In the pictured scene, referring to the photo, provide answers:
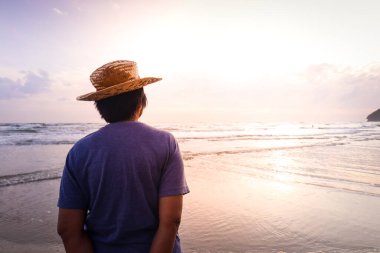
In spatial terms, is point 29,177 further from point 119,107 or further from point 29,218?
point 119,107

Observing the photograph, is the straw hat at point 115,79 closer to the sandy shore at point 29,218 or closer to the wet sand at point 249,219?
the wet sand at point 249,219

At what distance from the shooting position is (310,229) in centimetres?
531

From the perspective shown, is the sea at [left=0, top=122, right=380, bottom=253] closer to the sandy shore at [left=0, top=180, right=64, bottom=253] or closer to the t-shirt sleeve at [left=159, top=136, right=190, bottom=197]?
the sandy shore at [left=0, top=180, right=64, bottom=253]

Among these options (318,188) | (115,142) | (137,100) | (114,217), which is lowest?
(318,188)

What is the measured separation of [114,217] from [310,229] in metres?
4.32

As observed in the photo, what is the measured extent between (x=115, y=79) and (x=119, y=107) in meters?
0.19

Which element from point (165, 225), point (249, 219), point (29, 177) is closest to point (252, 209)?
point (249, 219)

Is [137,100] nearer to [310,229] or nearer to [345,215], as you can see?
[310,229]

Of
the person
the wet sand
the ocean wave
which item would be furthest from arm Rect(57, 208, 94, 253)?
the ocean wave

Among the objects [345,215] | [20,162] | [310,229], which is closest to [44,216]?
[310,229]

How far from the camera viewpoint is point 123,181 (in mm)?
1766

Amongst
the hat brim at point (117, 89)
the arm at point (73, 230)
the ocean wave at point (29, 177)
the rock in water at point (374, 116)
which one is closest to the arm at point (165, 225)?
the arm at point (73, 230)

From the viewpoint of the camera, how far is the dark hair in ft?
6.16

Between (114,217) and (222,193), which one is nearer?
(114,217)
